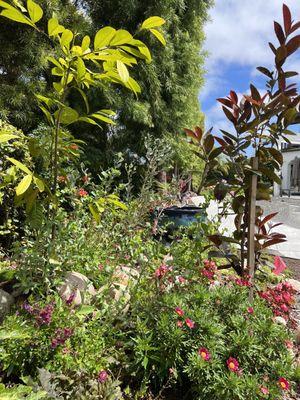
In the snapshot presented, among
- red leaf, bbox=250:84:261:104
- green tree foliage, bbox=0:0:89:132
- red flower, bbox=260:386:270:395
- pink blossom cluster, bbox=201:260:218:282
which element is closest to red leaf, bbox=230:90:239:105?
red leaf, bbox=250:84:261:104

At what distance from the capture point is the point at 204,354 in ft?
4.58

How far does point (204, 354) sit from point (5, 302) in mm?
958

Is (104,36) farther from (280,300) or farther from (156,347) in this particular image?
(280,300)

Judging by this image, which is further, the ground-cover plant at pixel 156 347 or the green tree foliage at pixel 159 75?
the green tree foliage at pixel 159 75

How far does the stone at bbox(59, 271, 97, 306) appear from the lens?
5.53 ft

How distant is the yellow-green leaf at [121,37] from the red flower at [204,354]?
121 cm

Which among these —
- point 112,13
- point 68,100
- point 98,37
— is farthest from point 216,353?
point 112,13

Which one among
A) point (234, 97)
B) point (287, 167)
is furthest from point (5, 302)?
point (287, 167)

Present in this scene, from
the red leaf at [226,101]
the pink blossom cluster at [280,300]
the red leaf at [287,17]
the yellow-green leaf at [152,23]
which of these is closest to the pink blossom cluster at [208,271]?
the pink blossom cluster at [280,300]

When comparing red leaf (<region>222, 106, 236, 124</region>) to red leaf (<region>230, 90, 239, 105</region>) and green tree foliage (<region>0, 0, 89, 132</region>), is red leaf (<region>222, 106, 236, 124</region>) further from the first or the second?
green tree foliage (<region>0, 0, 89, 132</region>)

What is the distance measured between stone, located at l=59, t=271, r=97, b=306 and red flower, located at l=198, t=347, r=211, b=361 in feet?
1.92

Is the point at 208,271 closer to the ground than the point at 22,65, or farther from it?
closer to the ground

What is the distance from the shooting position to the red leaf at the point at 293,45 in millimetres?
1874

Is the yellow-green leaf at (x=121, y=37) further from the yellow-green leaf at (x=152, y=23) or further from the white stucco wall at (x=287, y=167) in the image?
the white stucco wall at (x=287, y=167)
